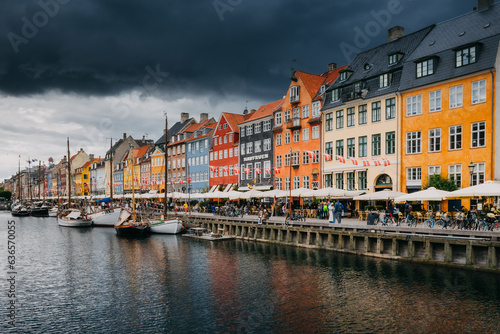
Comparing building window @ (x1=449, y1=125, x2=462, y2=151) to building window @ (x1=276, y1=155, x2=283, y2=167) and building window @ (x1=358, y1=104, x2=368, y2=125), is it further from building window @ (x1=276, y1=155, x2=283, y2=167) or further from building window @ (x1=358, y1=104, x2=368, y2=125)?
building window @ (x1=276, y1=155, x2=283, y2=167)

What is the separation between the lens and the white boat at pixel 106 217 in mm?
62375

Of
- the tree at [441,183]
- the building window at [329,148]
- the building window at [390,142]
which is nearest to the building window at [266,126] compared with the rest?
the building window at [329,148]

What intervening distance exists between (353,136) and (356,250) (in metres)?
19.7

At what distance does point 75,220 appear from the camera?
204 ft

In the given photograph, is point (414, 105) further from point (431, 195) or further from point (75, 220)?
point (75, 220)

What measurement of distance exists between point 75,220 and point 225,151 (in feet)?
84.9

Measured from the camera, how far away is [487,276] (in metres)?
22.0

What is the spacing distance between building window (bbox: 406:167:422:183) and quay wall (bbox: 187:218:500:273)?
1178 cm

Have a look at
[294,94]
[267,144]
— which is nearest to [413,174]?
[294,94]

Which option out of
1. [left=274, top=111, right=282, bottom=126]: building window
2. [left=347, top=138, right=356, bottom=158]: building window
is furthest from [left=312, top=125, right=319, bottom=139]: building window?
[left=274, top=111, right=282, bottom=126]: building window

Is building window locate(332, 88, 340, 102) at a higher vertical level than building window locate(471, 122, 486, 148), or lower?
higher

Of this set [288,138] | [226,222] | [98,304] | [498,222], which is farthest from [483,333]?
[288,138]

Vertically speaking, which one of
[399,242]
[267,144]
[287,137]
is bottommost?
[399,242]

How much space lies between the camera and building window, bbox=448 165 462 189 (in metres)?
36.6
